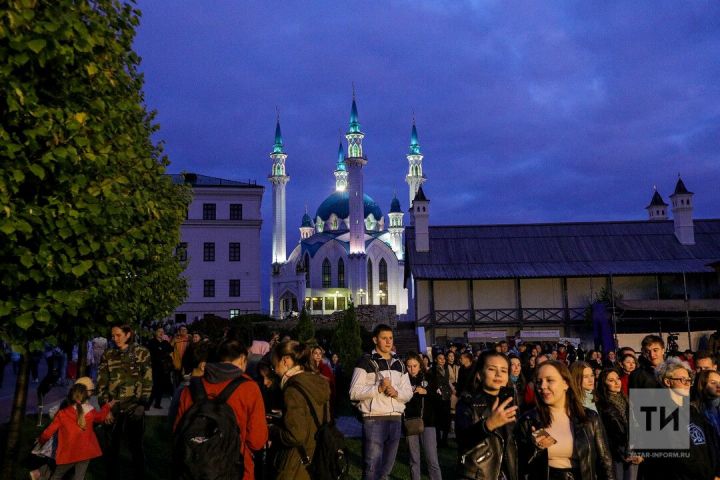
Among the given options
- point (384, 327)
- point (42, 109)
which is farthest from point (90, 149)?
point (384, 327)

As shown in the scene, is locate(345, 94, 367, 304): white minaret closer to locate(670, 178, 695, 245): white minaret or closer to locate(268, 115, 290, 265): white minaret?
locate(268, 115, 290, 265): white minaret

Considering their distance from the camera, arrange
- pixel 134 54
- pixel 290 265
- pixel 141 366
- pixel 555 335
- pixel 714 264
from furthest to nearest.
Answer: pixel 290 265 < pixel 714 264 < pixel 555 335 < pixel 134 54 < pixel 141 366

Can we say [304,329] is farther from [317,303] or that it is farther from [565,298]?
[317,303]

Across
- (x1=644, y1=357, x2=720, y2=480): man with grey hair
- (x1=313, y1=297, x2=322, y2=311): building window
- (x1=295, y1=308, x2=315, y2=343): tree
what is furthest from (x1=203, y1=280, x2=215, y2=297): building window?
(x1=644, y1=357, x2=720, y2=480): man with grey hair

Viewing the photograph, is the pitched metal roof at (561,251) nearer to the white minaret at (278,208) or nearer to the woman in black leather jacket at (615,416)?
the woman in black leather jacket at (615,416)

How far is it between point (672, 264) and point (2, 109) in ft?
128

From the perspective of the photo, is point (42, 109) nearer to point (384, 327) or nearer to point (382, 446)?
point (384, 327)

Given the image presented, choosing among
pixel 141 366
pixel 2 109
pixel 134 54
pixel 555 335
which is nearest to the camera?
pixel 2 109

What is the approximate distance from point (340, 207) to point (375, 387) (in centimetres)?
7196

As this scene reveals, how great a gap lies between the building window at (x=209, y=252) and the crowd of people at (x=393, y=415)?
4598 cm

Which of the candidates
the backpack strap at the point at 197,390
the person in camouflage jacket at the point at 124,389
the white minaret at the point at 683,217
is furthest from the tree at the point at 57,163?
the white minaret at the point at 683,217

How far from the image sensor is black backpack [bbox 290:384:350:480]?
537 cm

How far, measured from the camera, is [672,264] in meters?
38.4

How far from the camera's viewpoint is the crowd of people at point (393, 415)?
4.16 metres
